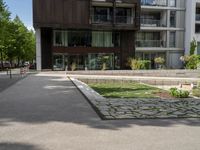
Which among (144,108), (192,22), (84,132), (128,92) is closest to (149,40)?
(192,22)

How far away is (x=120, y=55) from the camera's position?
43.4m

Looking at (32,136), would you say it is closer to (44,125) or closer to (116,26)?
(44,125)

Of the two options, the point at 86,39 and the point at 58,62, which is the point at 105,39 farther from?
the point at 58,62

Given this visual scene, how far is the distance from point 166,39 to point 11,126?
42.2 meters

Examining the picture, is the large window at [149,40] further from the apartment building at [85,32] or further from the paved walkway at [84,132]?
the paved walkway at [84,132]

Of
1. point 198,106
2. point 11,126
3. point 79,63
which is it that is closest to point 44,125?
point 11,126

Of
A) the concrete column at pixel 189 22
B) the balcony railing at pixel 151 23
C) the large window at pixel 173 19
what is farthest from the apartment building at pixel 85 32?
the concrete column at pixel 189 22

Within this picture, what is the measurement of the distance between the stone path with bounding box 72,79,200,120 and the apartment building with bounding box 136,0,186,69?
34810mm

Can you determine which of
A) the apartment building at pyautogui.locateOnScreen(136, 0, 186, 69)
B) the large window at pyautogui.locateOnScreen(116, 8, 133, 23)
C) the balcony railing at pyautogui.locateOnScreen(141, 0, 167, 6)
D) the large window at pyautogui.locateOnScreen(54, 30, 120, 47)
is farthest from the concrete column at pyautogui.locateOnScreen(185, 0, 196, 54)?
the large window at pyautogui.locateOnScreen(54, 30, 120, 47)

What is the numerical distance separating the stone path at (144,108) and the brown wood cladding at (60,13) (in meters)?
28.5

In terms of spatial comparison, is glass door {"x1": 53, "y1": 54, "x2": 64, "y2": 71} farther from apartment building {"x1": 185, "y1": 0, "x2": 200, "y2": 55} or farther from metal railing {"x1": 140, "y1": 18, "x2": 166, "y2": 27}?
apartment building {"x1": 185, "y1": 0, "x2": 200, "y2": 55}

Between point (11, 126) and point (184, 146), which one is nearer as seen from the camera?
point (184, 146)

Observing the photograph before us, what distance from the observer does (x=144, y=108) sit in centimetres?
1004

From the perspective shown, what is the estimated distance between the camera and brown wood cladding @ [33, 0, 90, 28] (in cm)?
3869
